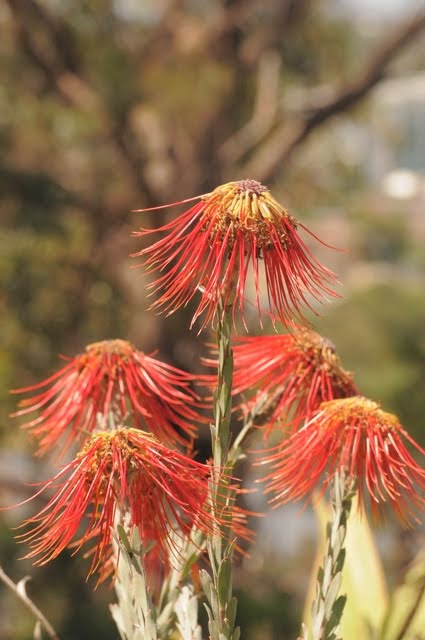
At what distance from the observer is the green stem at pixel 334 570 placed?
30 centimetres

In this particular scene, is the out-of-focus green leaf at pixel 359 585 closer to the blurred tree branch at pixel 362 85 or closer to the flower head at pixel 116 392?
the flower head at pixel 116 392

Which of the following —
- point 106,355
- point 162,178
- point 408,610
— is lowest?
point 408,610

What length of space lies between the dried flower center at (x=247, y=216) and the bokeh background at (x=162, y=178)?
4.90ft

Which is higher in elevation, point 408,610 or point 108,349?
point 108,349

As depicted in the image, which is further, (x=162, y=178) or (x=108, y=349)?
(x=162, y=178)

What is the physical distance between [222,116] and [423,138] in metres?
1.46

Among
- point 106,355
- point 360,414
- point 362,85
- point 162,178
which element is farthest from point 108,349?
point 162,178

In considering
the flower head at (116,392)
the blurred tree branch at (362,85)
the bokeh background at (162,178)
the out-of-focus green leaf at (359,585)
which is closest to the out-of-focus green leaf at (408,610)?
the out-of-focus green leaf at (359,585)

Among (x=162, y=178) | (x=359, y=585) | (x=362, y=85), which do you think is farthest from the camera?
(x=162, y=178)

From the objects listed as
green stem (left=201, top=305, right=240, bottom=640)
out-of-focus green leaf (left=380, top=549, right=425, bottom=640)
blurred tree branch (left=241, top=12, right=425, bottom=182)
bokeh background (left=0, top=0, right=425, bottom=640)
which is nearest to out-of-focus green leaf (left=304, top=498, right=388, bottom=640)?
out-of-focus green leaf (left=380, top=549, right=425, bottom=640)

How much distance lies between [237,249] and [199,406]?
62 mm

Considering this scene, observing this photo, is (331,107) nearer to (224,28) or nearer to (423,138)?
(224,28)

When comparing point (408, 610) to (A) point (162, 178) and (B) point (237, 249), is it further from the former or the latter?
(A) point (162, 178)

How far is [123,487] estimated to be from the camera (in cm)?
26
